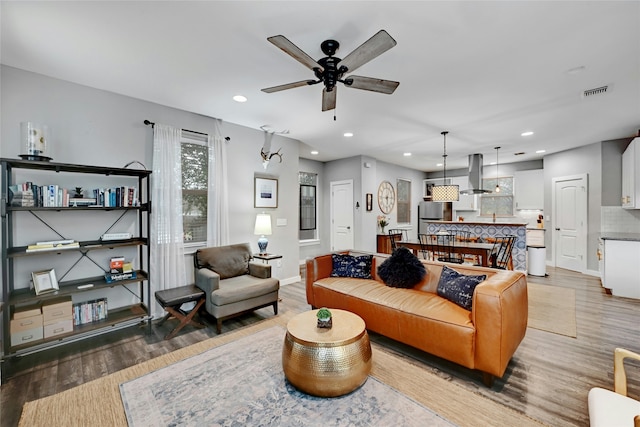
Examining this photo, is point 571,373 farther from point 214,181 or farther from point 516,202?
point 516,202

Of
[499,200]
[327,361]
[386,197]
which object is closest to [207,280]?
[327,361]

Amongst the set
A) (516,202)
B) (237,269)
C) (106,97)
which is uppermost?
(106,97)

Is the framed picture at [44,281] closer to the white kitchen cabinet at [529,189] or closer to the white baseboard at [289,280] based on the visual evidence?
the white baseboard at [289,280]

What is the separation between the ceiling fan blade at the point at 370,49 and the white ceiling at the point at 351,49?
0.30 metres

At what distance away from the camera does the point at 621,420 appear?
1171mm

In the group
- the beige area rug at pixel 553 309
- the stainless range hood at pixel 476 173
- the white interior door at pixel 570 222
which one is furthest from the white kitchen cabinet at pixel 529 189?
the beige area rug at pixel 553 309

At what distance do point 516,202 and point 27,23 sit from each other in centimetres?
934

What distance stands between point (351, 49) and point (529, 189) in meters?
7.26

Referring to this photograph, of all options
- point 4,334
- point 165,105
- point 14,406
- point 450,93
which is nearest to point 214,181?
point 165,105

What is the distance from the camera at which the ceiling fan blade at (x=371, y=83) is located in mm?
2072

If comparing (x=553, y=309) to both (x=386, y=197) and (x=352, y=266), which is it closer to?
(x=352, y=266)

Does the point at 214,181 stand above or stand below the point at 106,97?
below

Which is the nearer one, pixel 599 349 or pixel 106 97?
pixel 599 349

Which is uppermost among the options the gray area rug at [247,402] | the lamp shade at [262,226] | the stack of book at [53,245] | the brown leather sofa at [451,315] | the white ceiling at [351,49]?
the white ceiling at [351,49]
